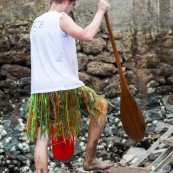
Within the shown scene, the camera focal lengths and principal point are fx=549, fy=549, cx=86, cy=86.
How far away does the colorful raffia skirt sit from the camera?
147 inches

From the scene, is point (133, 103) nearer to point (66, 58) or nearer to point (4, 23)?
point (66, 58)

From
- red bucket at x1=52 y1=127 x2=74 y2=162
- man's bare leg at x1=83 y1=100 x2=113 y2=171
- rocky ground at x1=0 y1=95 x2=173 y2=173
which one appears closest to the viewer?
man's bare leg at x1=83 y1=100 x2=113 y2=171

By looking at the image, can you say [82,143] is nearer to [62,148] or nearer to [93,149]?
[62,148]

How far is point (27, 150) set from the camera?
16.7 ft

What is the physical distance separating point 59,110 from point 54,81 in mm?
220

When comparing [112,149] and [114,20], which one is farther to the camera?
[114,20]

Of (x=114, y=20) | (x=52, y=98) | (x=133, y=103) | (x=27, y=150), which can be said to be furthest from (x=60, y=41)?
(x=114, y=20)

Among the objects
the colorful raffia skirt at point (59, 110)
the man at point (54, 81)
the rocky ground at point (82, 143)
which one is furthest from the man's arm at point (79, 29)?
the rocky ground at point (82, 143)

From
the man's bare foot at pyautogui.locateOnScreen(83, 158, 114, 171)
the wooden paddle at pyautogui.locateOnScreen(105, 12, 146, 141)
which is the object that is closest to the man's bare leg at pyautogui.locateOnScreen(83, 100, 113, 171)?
the man's bare foot at pyautogui.locateOnScreen(83, 158, 114, 171)

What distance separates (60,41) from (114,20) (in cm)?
216

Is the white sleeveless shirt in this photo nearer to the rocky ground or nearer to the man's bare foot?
the man's bare foot

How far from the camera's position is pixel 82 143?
521 centimetres

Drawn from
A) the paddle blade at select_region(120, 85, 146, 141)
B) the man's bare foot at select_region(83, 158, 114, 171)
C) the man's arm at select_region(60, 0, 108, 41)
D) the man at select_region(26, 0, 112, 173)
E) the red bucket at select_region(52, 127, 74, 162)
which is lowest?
the man's bare foot at select_region(83, 158, 114, 171)

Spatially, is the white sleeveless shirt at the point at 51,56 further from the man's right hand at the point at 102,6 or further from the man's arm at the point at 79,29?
the man's right hand at the point at 102,6
